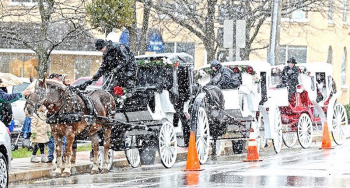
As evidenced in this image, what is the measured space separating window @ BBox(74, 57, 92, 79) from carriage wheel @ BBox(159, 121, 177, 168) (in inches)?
897

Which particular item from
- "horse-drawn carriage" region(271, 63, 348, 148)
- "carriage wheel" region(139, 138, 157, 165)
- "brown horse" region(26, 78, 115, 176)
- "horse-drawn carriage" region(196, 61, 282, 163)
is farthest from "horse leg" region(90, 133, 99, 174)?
"horse-drawn carriage" region(271, 63, 348, 148)

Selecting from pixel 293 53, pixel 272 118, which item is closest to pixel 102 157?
pixel 272 118

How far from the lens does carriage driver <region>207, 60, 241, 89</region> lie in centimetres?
2080

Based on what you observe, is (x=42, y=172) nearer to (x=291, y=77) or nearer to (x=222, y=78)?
(x=222, y=78)

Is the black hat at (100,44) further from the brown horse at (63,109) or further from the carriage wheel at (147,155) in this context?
the carriage wheel at (147,155)

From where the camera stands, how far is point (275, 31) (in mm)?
30062

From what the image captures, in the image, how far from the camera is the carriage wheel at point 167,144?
17.4m

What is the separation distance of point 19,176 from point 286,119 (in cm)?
981

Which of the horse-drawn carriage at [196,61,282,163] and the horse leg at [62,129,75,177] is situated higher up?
the horse-drawn carriage at [196,61,282,163]

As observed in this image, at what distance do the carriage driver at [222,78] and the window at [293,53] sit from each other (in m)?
23.9

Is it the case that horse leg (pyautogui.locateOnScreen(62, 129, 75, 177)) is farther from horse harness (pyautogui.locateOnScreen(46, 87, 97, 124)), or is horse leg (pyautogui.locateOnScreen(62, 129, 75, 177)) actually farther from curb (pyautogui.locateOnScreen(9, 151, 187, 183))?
curb (pyautogui.locateOnScreen(9, 151, 187, 183))

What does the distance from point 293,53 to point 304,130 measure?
2173 centimetres

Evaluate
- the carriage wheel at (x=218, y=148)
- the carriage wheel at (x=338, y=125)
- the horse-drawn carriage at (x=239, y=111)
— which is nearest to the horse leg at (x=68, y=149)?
the horse-drawn carriage at (x=239, y=111)

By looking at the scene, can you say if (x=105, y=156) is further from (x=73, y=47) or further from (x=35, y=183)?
(x=73, y=47)
